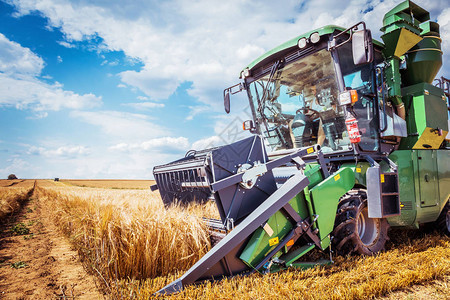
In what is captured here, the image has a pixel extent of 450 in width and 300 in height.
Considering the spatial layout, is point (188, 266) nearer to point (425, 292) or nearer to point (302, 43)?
point (425, 292)

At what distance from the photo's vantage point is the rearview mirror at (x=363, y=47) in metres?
2.99

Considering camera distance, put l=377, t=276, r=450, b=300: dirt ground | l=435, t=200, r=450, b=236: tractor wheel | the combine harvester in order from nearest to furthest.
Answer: l=377, t=276, r=450, b=300: dirt ground < the combine harvester < l=435, t=200, r=450, b=236: tractor wheel

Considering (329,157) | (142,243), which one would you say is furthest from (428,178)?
(142,243)

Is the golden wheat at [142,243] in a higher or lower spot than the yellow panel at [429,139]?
lower

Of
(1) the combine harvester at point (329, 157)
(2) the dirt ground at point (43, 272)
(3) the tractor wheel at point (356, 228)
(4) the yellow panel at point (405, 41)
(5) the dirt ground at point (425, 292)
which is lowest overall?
(5) the dirt ground at point (425, 292)

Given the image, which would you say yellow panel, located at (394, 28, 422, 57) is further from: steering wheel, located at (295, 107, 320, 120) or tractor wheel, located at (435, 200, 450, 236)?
tractor wheel, located at (435, 200, 450, 236)

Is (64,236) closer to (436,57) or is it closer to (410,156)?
(410,156)

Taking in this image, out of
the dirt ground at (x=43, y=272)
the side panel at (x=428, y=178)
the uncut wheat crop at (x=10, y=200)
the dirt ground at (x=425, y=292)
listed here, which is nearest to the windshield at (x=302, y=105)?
the side panel at (x=428, y=178)

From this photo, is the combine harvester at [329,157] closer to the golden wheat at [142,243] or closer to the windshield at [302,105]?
the windshield at [302,105]

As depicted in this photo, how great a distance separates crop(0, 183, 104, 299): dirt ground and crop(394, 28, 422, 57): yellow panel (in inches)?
201

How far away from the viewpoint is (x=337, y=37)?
3484 mm

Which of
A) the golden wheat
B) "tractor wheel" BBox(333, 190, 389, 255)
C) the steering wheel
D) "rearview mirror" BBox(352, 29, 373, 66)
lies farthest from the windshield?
the golden wheat

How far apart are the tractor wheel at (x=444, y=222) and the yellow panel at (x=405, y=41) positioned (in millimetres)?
2754

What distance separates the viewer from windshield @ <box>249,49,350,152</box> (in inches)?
148
